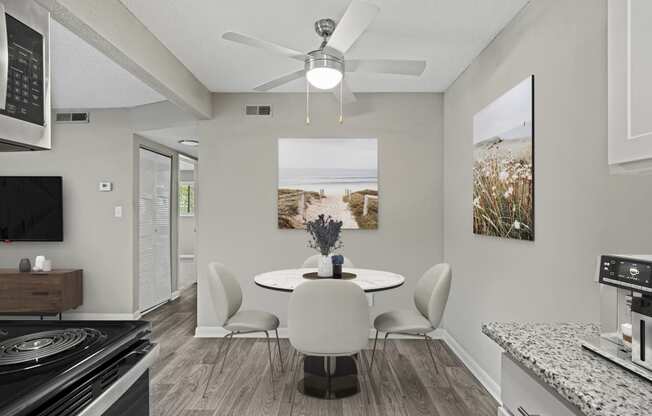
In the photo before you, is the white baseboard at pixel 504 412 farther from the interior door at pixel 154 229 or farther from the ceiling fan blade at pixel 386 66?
the interior door at pixel 154 229

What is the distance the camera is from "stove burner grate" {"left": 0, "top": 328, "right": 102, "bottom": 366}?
1.04 metres

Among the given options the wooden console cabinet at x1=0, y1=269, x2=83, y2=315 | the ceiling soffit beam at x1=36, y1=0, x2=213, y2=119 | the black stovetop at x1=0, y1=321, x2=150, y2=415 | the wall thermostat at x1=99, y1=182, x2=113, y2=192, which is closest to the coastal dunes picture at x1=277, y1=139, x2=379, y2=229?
the ceiling soffit beam at x1=36, y1=0, x2=213, y2=119

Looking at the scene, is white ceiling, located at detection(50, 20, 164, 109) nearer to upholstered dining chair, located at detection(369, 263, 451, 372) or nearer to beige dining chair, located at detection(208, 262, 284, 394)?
beige dining chair, located at detection(208, 262, 284, 394)

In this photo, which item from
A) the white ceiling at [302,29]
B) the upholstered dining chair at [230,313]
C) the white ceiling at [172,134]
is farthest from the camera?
the white ceiling at [172,134]

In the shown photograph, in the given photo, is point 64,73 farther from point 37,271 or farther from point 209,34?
point 37,271

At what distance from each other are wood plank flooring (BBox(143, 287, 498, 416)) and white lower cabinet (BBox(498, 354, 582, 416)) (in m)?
1.60

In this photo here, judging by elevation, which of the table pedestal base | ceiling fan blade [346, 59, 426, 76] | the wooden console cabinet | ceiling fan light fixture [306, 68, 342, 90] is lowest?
the table pedestal base

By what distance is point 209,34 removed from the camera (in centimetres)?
292

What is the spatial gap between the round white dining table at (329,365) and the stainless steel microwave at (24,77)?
182 cm

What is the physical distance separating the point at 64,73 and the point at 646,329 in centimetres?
427

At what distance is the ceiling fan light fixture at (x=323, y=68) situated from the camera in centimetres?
243

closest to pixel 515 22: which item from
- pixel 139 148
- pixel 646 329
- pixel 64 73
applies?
pixel 646 329

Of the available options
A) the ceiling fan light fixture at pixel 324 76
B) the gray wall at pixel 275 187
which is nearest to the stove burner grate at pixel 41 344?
the ceiling fan light fixture at pixel 324 76

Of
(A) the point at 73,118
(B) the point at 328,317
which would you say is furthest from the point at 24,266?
(B) the point at 328,317
